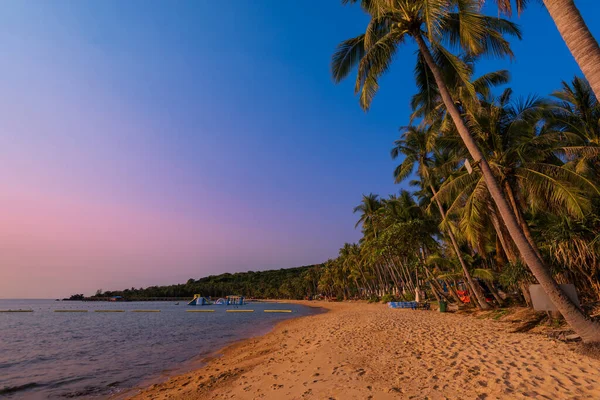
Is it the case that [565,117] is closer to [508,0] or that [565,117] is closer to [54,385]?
[508,0]

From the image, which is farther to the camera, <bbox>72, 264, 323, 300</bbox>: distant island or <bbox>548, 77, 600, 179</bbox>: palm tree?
<bbox>72, 264, 323, 300</bbox>: distant island

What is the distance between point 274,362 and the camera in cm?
905

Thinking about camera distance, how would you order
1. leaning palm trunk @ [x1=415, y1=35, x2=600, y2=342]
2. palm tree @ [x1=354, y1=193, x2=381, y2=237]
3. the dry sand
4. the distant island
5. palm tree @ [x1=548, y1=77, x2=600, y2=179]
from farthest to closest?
the distant island < palm tree @ [x1=354, y1=193, x2=381, y2=237] < palm tree @ [x1=548, y1=77, x2=600, y2=179] < leaning palm trunk @ [x1=415, y1=35, x2=600, y2=342] < the dry sand

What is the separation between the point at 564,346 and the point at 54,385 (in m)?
15.4

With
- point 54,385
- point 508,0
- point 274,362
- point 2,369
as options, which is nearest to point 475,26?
point 508,0

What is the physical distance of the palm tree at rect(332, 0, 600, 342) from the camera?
732 cm

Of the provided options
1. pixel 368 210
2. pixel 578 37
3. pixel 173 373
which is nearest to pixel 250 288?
pixel 368 210

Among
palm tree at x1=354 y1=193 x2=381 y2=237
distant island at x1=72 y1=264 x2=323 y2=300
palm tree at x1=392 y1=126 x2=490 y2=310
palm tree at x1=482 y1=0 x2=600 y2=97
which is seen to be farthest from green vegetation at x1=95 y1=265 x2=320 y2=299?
palm tree at x1=482 y1=0 x2=600 y2=97

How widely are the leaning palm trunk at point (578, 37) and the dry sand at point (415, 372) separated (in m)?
4.94

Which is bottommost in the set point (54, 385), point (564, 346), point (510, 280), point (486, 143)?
point (54, 385)

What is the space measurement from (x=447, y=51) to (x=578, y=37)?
643cm

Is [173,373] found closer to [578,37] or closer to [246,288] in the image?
[578,37]

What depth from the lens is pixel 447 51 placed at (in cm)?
1053

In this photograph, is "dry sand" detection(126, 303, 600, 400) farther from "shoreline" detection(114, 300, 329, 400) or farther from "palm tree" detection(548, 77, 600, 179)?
"palm tree" detection(548, 77, 600, 179)
